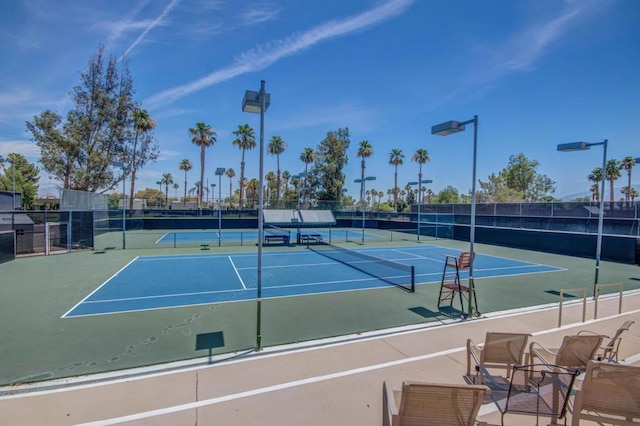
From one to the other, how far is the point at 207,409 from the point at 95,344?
388cm

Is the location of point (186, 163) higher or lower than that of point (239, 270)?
higher

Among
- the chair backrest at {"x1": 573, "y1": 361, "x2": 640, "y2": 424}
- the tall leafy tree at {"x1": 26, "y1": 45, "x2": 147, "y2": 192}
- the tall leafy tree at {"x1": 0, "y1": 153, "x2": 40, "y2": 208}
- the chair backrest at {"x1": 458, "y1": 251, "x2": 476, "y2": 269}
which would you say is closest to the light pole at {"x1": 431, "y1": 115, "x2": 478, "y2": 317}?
the chair backrest at {"x1": 458, "y1": 251, "x2": 476, "y2": 269}

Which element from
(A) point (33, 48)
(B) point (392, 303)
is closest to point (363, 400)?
(B) point (392, 303)

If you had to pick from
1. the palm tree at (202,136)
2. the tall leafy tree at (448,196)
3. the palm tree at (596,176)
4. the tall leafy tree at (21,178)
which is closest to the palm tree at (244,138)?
the palm tree at (202,136)

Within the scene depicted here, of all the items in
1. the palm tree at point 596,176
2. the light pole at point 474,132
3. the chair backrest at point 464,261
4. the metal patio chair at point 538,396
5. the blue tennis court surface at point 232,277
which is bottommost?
the blue tennis court surface at point 232,277

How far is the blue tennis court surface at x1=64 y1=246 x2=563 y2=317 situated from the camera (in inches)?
401

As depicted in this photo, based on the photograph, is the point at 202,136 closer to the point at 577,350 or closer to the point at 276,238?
the point at 276,238

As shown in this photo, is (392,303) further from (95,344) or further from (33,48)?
(33,48)

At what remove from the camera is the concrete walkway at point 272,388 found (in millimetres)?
4223

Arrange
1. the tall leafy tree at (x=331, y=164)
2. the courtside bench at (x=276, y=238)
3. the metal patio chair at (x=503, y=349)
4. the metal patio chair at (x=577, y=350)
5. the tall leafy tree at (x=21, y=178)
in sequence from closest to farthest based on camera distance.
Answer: the metal patio chair at (x=577, y=350) → the metal patio chair at (x=503, y=349) → the courtside bench at (x=276, y=238) → the tall leafy tree at (x=21, y=178) → the tall leafy tree at (x=331, y=164)

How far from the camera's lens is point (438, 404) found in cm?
303

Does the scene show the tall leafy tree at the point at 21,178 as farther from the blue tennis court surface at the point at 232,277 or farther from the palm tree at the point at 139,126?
the blue tennis court surface at the point at 232,277

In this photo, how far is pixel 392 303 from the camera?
9.82 metres

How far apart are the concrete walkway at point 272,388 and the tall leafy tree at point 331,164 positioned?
153 feet
